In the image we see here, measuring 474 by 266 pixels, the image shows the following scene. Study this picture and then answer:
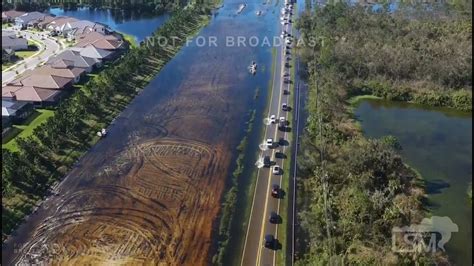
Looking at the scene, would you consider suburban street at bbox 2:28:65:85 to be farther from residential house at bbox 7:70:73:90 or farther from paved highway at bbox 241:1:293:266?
paved highway at bbox 241:1:293:266

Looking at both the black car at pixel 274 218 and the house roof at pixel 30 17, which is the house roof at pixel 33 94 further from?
the house roof at pixel 30 17

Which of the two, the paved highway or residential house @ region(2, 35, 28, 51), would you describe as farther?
residential house @ region(2, 35, 28, 51)

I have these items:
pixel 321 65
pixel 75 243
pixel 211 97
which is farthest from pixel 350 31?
pixel 75 243

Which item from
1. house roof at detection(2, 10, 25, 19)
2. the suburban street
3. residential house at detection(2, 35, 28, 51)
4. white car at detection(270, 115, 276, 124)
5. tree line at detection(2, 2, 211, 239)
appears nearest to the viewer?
tree line at detection(2, 2, 211, 239)

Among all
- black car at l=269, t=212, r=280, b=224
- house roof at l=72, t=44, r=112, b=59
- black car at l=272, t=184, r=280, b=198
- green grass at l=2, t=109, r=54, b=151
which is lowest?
green grass at l=2, t=109, r=54, b=151

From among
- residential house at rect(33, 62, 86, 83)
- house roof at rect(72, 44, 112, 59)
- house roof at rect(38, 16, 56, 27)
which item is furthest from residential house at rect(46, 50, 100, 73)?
house roof at rect(38, 16, 56, 27)

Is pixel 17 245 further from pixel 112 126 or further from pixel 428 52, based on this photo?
pixel 428 52

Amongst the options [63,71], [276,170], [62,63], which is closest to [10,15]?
[62,63]
